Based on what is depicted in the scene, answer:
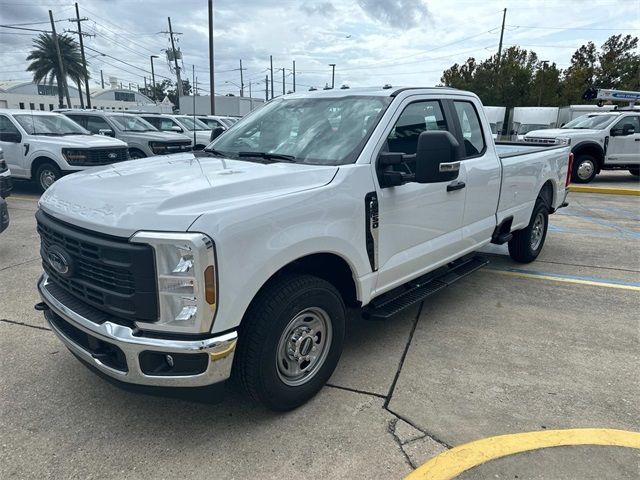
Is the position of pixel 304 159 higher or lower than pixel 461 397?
higher

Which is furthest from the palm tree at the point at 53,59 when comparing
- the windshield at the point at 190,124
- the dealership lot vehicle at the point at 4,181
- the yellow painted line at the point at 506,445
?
the yellow painted line at the point at 506,445

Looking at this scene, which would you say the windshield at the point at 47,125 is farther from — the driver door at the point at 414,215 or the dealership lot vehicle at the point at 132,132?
the driver door at the point at 414,215

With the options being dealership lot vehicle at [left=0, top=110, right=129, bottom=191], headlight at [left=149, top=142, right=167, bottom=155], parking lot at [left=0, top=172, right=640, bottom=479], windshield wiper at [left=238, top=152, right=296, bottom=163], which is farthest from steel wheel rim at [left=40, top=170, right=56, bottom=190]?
windshield wiper at [left=238, top=152, right=296, bottom=163]

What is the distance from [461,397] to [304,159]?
1888mm

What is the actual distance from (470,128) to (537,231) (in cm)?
231

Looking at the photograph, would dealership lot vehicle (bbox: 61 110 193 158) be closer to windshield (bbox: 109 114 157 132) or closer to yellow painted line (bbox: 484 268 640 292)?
windshield (bbox: 109 114 157 132)

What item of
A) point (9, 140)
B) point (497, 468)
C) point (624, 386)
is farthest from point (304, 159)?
point (9, 140)

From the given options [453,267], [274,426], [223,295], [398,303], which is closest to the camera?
[223,295]

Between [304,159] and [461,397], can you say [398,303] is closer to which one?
[461,397]

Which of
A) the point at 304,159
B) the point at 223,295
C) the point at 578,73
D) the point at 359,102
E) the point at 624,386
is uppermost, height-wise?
the point at 578,73

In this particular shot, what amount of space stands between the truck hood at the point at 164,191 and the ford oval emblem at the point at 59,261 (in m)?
0.19

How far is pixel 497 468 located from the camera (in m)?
2.45

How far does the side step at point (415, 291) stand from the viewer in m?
3.46

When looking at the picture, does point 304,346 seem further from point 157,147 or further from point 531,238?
point 157,147
